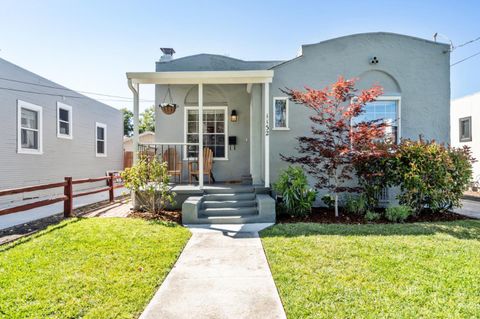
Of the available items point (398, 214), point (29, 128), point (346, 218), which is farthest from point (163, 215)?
point (29, 128)

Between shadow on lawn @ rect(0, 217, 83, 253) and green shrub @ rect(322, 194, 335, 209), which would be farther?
green shrub @ rect(322, 194, 335, 209)

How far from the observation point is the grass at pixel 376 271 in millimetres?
2723

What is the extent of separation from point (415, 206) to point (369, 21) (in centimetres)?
622

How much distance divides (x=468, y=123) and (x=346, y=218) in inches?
404

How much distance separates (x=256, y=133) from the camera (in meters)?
7.80

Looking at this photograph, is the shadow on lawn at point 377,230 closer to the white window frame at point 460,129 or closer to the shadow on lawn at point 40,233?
the shadow on lawn at point 40,233

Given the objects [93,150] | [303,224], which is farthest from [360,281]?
[93,150]

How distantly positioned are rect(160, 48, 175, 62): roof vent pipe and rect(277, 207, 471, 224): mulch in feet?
22.4

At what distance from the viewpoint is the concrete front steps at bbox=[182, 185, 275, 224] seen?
6.15m

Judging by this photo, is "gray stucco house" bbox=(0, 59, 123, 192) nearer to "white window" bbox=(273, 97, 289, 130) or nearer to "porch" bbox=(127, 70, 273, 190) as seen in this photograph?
"porch" bbox=(127, 70, 273, 190)

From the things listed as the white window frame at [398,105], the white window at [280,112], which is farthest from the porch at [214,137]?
the white window frame at [398,105]

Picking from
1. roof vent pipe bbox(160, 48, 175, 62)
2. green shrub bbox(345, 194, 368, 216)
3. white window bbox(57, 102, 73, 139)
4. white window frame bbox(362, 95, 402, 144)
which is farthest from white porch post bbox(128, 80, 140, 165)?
white window frame bbox(362, 95, 402, 144)

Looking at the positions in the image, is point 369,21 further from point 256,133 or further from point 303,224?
point 303,224

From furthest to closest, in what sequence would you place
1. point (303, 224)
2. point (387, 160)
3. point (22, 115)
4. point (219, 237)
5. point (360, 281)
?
point (22, 115) < point (387, 160) < point (303, 224) < point (219, 237) < point (360, 281)
